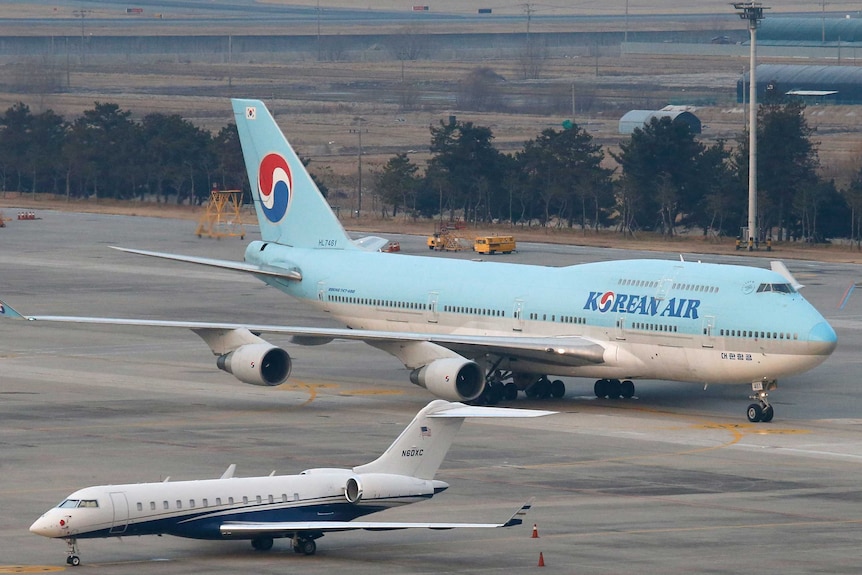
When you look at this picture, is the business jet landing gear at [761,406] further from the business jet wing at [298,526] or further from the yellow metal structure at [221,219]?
the yellow metal structure at [221,219]

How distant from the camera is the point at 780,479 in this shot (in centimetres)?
4666

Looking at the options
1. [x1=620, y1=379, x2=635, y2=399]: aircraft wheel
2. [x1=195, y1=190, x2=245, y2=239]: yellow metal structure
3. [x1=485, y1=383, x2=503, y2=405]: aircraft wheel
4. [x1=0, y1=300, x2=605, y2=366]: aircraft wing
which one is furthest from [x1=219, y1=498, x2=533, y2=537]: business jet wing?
[x1=195, y1=190, x2=245, y2=239]: yellow metal structure

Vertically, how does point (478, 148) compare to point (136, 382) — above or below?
above

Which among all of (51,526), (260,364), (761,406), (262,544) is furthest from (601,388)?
(51,526)

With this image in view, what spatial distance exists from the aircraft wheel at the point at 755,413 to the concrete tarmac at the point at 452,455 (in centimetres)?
32

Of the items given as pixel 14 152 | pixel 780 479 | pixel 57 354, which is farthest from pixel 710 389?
pixel 14 152

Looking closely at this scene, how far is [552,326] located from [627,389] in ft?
13.0

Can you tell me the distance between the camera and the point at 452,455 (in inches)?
1984

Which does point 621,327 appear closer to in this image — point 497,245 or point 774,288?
point 774,288

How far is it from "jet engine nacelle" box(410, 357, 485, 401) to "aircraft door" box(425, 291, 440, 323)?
5937 millimetres

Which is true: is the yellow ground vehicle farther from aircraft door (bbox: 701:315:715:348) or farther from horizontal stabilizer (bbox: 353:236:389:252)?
aircraft door (bbox: 701:315:715:348)

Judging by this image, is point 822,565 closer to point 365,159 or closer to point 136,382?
point 136,382

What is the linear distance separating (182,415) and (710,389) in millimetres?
20044

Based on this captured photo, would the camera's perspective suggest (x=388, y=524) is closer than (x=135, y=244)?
Yes
